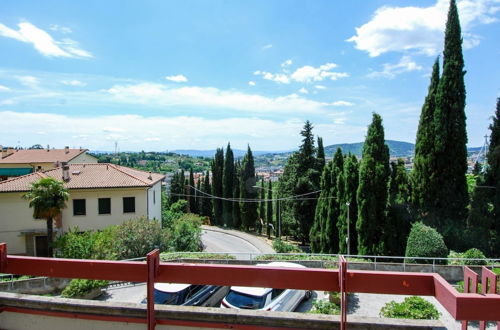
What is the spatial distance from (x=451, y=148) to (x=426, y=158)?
4.60ft

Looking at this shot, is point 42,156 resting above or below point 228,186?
above

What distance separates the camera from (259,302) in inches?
326

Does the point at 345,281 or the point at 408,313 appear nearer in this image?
the point at 345,281

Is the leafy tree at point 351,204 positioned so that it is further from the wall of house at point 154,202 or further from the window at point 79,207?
the window at point 79,207

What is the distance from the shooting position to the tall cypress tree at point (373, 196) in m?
19.9

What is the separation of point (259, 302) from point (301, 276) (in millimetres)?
6399

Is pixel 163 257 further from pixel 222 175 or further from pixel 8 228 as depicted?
pixel 222 175

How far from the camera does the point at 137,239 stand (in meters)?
17.3

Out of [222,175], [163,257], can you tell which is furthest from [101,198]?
[222,175]

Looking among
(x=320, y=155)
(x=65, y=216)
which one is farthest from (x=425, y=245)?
(x=65, y=216)

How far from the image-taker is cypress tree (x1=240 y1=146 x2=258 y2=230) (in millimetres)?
45406

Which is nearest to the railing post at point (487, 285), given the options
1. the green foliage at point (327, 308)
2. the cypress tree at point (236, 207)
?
the green foliage at point (327, 308)

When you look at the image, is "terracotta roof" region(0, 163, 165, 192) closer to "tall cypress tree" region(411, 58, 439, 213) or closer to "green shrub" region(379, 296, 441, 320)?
"tall cypress tree" region(411, 58, 439, 213)

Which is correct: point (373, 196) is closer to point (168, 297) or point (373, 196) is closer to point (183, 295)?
point (183, 295)
